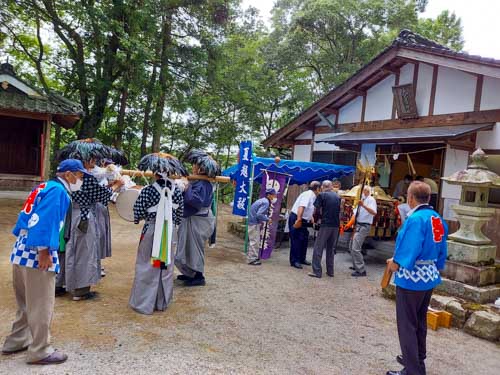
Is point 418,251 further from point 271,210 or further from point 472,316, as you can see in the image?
point 271,210

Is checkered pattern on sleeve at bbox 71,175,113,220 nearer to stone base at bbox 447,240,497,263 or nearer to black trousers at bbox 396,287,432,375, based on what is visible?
black trousers at bbox 396,287,432,375

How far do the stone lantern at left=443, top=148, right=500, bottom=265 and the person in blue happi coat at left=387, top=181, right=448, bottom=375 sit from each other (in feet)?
10.3

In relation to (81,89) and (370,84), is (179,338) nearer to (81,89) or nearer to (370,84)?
(370,84)

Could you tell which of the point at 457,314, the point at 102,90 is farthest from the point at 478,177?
the point at 102,90

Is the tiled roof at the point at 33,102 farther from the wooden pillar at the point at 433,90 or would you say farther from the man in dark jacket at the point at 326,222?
the wooden pillar at the point at 433,90

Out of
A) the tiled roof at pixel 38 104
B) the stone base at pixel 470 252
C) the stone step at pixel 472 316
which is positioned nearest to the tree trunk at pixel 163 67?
the tiled roof at pixel 38 104

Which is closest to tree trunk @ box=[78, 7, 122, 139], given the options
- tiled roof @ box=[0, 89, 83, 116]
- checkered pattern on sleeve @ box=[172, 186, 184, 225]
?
tiled roof @ box=[0, 89, 83, 116]

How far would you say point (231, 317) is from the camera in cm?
466

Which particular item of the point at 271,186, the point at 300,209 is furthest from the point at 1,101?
the point at 300,209

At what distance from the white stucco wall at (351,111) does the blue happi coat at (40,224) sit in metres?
9.11

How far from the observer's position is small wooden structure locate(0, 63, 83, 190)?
1162 cm

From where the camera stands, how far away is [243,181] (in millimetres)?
8172

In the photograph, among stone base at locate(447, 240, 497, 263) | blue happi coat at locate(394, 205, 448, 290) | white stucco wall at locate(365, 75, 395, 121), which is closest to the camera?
blue happi coat at locate(394, 205, 448, 290)

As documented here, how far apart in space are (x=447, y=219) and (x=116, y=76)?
Result: 41.9 ft
